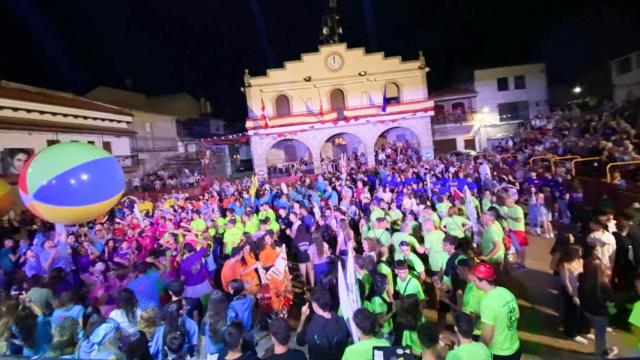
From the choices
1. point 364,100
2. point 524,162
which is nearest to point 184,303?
point 524,162

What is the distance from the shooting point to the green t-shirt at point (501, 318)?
12.0ft

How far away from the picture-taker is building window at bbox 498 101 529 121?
30938 millimetres

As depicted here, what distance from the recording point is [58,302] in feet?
15.6

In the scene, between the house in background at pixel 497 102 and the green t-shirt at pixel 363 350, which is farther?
the house in background at pixel 497 102

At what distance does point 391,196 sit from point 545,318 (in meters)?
5.80

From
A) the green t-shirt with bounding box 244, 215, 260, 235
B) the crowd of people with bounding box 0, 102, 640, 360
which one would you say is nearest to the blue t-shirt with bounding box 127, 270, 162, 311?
the crowd of people with bounding box 0, 102, 640, 360

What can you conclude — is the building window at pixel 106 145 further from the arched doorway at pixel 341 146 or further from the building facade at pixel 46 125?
the arched doorway at pixel 341 146

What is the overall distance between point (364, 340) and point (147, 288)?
3.52 meters

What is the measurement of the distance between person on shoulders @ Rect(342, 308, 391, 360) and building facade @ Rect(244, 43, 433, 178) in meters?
23.4

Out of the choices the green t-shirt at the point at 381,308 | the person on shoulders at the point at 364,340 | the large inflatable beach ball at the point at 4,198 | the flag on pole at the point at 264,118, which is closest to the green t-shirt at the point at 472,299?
the green t-shirt at the point at 381,308

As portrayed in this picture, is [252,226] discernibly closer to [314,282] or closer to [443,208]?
[314,282]

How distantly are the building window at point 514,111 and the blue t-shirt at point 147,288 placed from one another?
3053cm

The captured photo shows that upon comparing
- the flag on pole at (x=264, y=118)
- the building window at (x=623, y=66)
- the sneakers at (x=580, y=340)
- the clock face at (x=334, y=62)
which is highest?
the clock face at (x=334, y=62)

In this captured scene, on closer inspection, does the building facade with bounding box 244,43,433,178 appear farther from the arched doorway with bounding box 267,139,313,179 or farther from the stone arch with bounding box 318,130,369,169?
the stone arch with bounding box 318,130,369,169
